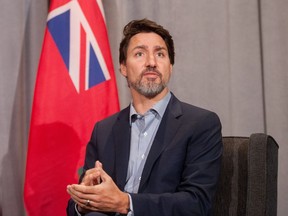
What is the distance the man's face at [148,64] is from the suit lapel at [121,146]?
5.3 inches

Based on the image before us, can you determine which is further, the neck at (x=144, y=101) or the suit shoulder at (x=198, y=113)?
the neck at (x=144, y=101)

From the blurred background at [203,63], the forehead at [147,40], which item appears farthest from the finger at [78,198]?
the blurred background at [203,63]

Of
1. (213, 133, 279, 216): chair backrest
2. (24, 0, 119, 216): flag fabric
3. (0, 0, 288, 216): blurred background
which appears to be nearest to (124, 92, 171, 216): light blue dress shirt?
(213, 133, 279, 216): chair backrest

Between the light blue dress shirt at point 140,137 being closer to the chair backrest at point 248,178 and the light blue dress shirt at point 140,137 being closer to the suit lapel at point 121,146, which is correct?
the suit lapel at point 121,146

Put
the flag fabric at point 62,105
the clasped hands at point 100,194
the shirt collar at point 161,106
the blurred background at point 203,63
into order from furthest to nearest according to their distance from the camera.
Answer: the blurred background at point 203,63 → the flag fabric at point 62,105 → the shirt collar at point 161,106 → the clasped hands at point 100,194

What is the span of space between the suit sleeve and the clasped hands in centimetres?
5

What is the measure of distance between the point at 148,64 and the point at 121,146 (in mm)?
335

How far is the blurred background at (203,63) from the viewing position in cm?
226

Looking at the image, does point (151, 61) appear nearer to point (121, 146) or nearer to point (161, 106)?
point (161, 106)

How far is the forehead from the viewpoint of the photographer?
1631mm

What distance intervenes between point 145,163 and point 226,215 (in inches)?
13.3

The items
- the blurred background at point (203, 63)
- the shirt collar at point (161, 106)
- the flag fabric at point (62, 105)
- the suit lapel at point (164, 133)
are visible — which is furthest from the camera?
the blurred background at point (203, 63)

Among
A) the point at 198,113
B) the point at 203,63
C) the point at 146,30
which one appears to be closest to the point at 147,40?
the point at 146,30

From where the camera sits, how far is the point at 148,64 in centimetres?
160
